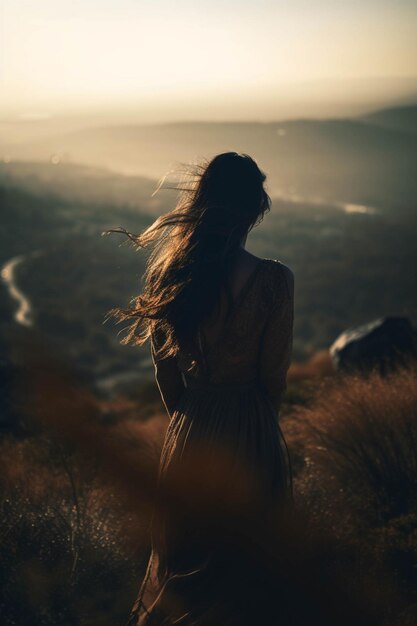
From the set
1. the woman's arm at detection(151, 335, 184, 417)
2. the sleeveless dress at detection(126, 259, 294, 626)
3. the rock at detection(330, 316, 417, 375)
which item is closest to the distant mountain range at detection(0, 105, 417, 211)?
the rock at detection(330, 316, 417, 375)

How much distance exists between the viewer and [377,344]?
27.3ft

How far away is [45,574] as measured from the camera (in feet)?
12.2

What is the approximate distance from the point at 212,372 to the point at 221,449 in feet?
1.07

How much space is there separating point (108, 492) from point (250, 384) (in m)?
2.57

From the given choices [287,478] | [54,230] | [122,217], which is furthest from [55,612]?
[122,217]

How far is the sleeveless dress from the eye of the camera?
2.21 meters

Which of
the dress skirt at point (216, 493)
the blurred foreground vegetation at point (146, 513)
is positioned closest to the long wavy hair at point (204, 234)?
the dress skirt at point (216, 493)

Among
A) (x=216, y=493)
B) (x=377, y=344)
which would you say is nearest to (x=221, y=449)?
(x=216, y=493)

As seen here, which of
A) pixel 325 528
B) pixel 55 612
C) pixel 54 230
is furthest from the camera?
pixel 54 230

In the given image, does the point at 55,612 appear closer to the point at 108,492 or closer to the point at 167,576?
the point at 108,492

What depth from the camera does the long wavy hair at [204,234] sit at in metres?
2.11

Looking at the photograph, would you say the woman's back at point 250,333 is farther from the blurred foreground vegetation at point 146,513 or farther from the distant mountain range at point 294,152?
the distant mountain range at point 294,152

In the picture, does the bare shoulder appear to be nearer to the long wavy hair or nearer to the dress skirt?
the long wavy hair

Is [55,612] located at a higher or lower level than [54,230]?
lower
